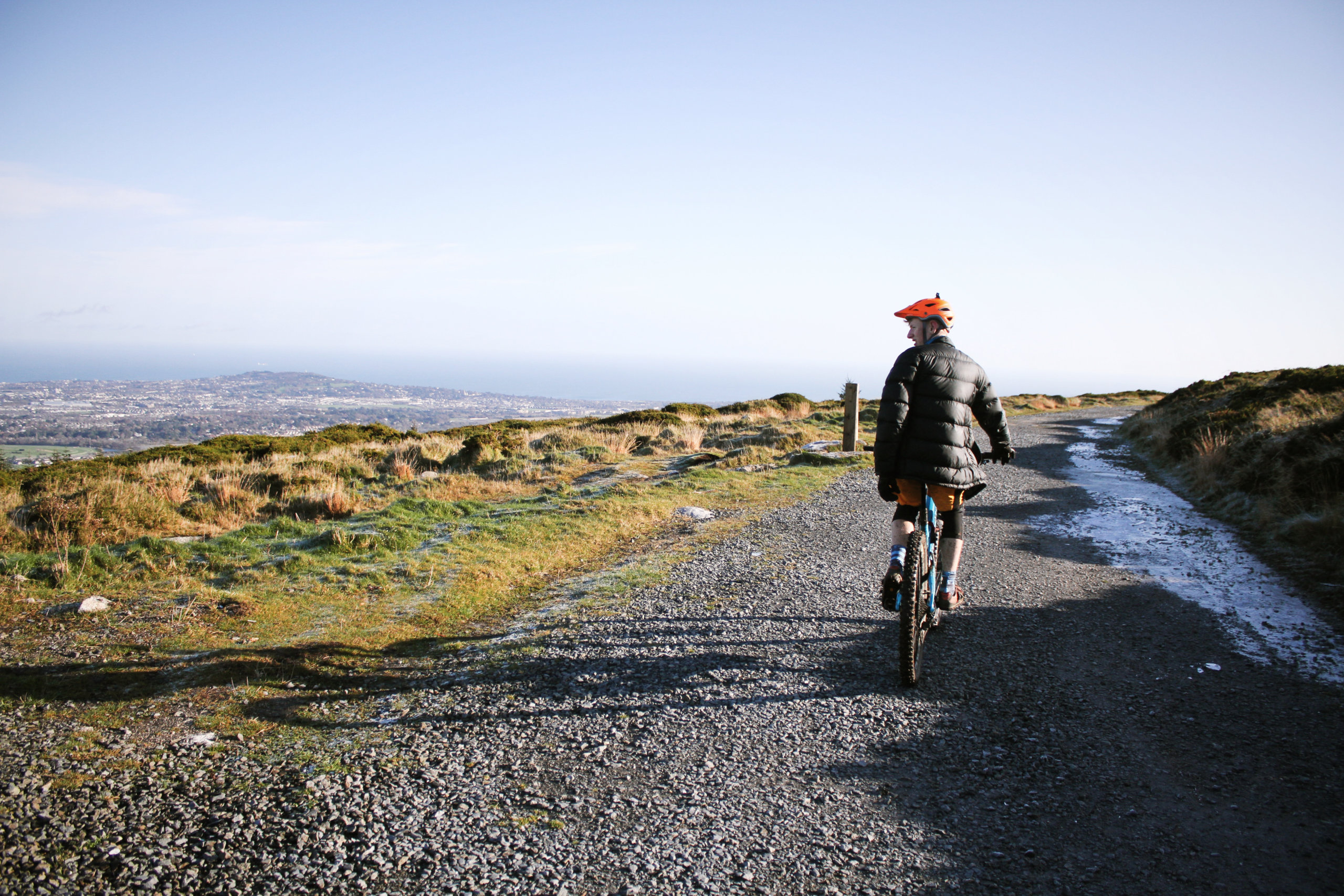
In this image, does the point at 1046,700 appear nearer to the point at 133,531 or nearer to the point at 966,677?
the point at 966,677

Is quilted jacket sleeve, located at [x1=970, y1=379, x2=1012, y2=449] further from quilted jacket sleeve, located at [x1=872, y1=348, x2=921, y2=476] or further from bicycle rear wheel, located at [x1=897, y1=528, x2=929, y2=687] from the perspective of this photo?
bicycle rear wheel, located at [x1=897, y1=528, x2=929, y2=687]

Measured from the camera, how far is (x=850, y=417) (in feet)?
50.8

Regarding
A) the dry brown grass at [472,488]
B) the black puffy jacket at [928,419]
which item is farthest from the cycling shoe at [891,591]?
the dry brown grass at [472,488]

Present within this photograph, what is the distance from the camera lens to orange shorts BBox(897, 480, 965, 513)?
14.1 feet

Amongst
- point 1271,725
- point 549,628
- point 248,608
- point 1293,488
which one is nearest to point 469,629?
point 549,628

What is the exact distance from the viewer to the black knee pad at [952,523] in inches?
180

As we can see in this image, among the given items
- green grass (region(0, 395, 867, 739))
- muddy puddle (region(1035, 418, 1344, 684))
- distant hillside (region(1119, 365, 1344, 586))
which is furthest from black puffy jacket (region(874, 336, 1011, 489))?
distant hillside (region(1119, 365, 1344, 586))

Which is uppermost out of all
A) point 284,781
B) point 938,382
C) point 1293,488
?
point 938,382

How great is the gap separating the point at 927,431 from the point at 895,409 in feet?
0.83

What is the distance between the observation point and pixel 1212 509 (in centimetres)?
998

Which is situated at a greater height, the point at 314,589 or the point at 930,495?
the point at 930,495

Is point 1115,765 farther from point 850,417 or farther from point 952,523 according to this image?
point 850,417

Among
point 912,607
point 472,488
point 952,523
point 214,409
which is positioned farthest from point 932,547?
point 214,409

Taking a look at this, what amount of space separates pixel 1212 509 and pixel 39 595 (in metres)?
14.0
